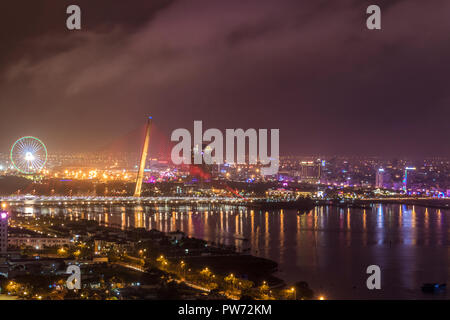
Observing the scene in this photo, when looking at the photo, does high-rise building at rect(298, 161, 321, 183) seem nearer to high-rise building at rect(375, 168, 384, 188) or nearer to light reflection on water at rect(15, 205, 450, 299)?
high-rise building at rect(375, 168, 384, 188)

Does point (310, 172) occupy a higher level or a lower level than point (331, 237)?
higher

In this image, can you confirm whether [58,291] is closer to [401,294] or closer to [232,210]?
[401,294]

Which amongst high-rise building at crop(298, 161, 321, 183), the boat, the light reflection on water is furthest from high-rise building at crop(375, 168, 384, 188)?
the boat

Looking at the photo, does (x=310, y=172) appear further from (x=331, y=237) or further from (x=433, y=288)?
(x=433, y=288)

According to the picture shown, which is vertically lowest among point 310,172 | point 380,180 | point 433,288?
point 433,288

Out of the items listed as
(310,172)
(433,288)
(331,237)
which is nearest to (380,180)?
(310,172)

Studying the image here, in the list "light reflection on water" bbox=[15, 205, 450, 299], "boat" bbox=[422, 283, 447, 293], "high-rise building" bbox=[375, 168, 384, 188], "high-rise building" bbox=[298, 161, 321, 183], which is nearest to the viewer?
"boat" bbox=[422, 283, 447, 293]

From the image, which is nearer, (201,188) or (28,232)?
(28,232)

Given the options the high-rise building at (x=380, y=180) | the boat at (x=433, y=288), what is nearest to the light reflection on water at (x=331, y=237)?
the boat at (x=433, y=288)
